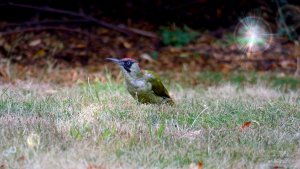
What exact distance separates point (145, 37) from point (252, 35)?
1.91 meters

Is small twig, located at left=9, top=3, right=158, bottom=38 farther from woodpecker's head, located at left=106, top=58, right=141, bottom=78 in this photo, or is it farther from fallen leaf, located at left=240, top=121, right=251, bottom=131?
fallen leaf, located at left=240, top=121, right=251, bottom=131

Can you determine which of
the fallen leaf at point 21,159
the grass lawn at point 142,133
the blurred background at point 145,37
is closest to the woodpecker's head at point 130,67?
the grass lawn at point 142,133

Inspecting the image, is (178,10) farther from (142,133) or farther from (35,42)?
(142,133)

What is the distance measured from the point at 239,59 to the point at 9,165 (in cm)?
766

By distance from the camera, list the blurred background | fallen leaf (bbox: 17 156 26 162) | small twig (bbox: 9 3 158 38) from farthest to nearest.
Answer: small twig (bbox: 9 3 158 38) → the blurred background → fallen leaf (bbox: 17 156 26 162)

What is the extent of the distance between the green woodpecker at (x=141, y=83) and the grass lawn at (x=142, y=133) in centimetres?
12

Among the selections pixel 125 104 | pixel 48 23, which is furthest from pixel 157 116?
pixel 48 23

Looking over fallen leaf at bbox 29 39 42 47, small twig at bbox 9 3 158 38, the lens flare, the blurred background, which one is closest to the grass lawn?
the blurred background

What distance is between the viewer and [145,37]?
1216 centimetres

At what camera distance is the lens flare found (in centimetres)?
1190

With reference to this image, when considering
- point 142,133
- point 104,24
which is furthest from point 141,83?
point 104,24

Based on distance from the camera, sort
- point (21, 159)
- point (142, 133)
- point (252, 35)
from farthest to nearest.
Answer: point (252, 35), point (142, 133), point (21, 159)

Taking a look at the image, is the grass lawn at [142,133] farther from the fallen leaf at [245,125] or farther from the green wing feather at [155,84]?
the green wing feather at [155,84]

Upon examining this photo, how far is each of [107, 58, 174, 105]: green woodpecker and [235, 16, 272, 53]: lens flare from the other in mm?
5564
